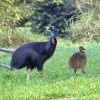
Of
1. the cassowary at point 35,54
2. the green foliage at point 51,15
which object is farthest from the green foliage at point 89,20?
the green foliage at point 51,15

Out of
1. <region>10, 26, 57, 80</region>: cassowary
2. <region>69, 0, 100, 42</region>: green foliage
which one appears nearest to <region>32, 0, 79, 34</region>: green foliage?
<region>69, 0, 100, 42</region>: green foliage

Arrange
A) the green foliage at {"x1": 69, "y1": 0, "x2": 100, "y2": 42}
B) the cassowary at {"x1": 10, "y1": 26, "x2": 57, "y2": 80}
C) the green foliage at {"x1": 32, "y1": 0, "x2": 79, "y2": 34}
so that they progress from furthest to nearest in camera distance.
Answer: the green foliage at {"x1": 32, "y1": 0, "x2": 79, "y2": 34} → the green foliage at {"x1": 69, "y1": 0, "x2": 100, "y2": 42} → the cassowary at {"x1": 10, "y1": 26, "x2": 57, "y2": 80}

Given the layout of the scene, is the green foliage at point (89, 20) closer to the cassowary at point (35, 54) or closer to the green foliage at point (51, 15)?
the cassowary at point (35, 54)

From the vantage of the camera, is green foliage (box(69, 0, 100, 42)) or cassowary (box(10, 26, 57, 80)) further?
green foliage (box(69, 0, 100, 42))

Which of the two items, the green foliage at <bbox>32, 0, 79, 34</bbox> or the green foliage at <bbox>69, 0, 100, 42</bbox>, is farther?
the green foliage at <bbox>32, 0, 79, 34</bbox>

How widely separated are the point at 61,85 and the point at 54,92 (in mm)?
855

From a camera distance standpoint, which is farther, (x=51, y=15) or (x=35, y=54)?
(x=51, y=15)

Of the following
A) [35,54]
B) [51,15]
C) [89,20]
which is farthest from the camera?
[51,15]

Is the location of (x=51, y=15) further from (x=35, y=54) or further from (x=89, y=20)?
(x=35, y=54)

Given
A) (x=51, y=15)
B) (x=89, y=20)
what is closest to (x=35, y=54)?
(x=89, y=20)

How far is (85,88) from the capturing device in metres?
8.77

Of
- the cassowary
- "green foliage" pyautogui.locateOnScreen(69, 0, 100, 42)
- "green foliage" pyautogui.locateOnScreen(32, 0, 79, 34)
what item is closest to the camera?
the cassowary

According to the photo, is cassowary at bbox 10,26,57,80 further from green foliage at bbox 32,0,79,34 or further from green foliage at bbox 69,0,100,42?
green foliage at bbox 32,0,79,34

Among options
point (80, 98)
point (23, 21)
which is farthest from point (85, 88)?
point (23, 21)
